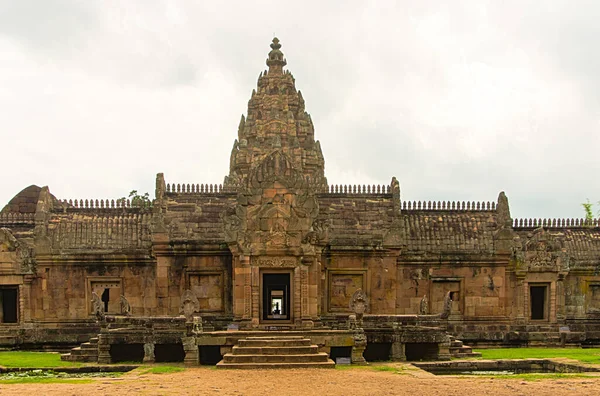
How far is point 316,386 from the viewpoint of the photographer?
19906mm

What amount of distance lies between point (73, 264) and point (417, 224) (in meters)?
13.8

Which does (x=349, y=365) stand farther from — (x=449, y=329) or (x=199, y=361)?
(x=449, y=329)

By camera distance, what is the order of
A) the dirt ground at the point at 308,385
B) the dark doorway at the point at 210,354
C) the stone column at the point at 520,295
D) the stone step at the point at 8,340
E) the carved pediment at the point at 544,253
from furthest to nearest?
the carved pediment at the point at 544,253 < the stone column at the point at 520,295 < the stone step at the point at 8,340 < the dark doorway at the point at 210,354 < the dirt ground at the point at 308,385

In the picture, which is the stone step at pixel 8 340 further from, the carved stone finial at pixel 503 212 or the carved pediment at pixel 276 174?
the carved stone finial at pixel 503 212

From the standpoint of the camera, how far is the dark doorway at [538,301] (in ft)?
117

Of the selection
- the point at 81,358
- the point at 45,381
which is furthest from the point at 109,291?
the point at 45,381

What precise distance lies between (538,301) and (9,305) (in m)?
21.7

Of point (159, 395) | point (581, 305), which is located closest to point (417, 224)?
point (581, 305)

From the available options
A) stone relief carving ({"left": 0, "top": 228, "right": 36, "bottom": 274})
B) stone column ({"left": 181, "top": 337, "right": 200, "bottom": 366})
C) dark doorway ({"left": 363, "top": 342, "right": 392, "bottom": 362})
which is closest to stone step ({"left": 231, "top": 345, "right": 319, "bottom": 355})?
stone column ({"left": 181, "top": 337, "right": 200, "bottom": 366})

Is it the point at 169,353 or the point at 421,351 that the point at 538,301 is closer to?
the point at 421,351

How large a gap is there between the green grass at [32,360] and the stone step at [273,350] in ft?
16.6

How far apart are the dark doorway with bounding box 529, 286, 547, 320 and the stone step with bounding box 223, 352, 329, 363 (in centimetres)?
1403

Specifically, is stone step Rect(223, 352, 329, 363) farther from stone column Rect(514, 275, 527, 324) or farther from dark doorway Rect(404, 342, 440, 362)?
stone column Rect(514, 275, 527, 324)

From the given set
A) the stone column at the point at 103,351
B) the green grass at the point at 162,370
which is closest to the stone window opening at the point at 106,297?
the stone column at the point at 103,351
